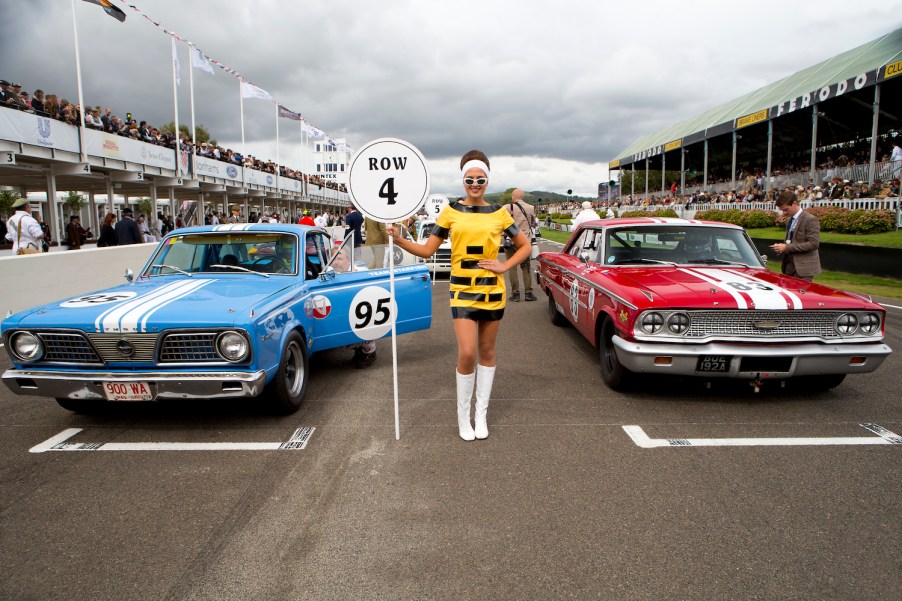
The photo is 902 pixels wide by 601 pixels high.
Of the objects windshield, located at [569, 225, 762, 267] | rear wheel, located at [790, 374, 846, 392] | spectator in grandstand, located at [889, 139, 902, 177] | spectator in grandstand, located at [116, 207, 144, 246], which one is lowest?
rear wheel, located at [790, 374, 846, 392]

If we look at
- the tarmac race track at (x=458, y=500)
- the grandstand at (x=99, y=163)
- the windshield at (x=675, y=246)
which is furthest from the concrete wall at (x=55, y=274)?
the windshield at (x=675, y=246)

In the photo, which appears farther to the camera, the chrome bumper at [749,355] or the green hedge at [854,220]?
the green hedge at [854,220]

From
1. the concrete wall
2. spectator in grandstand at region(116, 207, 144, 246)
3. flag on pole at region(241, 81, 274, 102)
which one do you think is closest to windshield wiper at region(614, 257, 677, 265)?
the concrete wall

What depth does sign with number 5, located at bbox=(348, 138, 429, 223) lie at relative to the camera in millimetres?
4293

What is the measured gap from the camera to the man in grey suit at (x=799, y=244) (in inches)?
259

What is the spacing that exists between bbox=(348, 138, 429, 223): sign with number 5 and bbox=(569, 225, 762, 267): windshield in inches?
105

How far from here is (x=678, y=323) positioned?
4.54 m

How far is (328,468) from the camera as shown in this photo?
3658 mm

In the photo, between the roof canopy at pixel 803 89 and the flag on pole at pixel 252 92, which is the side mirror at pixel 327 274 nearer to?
the roof canopy at pixel 803 89

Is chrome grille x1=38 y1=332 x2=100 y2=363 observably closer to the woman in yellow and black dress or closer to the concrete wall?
the woman in yellow and black dress

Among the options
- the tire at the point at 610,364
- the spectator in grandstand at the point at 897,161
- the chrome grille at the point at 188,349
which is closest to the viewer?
the chrome grille at the point at 188,349

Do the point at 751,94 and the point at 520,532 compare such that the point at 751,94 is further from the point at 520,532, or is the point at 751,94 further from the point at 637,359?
the point at 520,532

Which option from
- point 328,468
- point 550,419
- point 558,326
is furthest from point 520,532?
point 558,326

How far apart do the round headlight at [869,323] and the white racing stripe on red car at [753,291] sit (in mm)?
597
